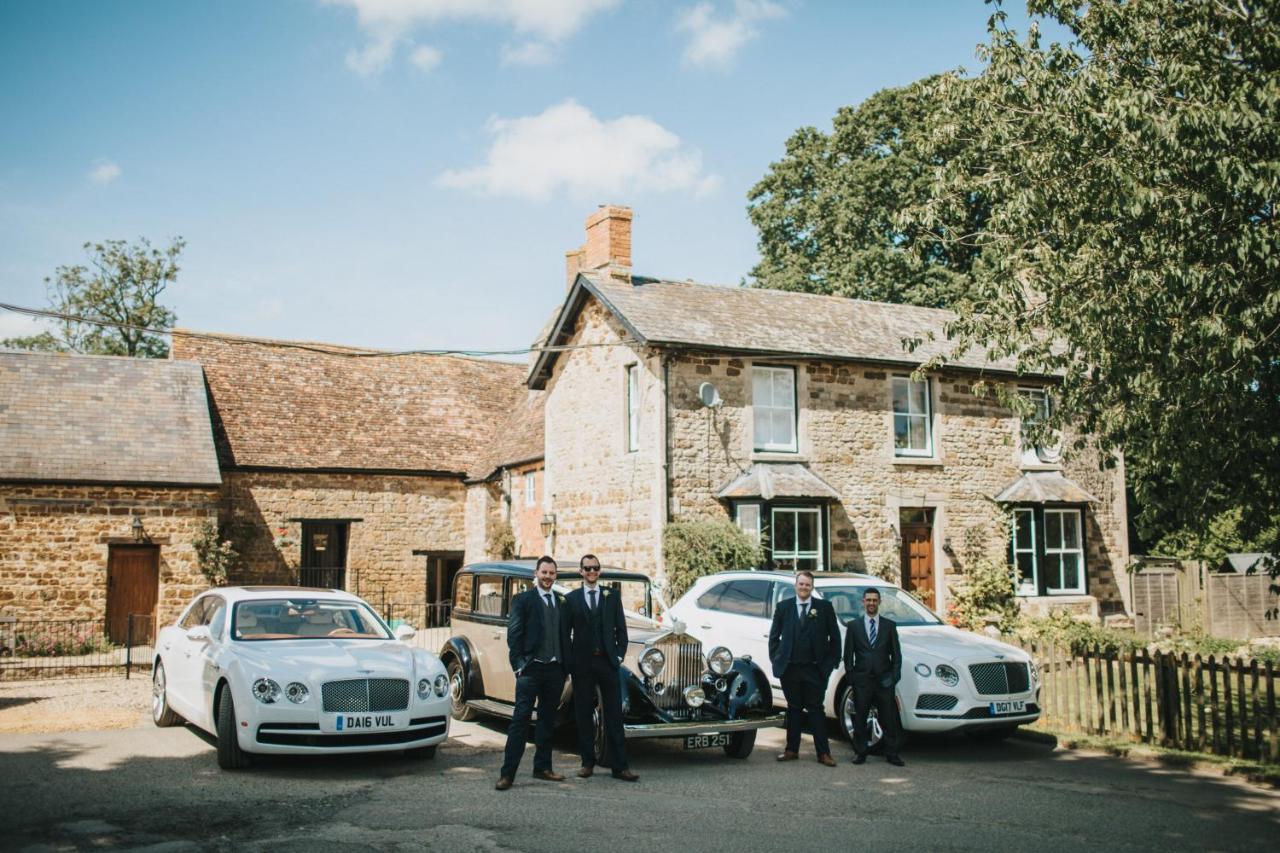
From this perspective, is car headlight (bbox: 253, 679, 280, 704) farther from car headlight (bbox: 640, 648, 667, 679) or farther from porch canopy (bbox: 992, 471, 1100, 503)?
porch canopy (bbox: 992, 471, 1100, 503)

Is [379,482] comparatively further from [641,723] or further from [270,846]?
[270,846]

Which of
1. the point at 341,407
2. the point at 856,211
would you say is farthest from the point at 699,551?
the point at 856,211

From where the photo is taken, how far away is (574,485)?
2316cm

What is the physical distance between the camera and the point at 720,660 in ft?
35.1

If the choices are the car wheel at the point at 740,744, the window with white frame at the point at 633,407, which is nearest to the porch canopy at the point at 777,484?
the window with white frame at the point at 633,407

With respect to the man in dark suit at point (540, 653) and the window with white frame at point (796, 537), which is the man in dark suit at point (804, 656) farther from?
the window with white frame at point (796, 537)

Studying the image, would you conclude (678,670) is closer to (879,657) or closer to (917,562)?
(879,657)

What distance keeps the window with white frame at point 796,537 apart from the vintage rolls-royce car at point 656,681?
8722 mm

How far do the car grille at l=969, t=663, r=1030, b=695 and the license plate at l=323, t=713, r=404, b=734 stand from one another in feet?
18.8

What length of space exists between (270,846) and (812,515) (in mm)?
15194

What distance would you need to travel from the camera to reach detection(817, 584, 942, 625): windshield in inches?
489

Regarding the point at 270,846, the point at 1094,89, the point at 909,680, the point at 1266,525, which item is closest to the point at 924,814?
the point at 909,680

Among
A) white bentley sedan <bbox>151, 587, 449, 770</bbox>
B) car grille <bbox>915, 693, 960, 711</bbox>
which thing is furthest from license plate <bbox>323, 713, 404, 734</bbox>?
car grille <bbox>915, 693, 960, 711</bbox>

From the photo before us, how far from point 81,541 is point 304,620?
15.8 m
